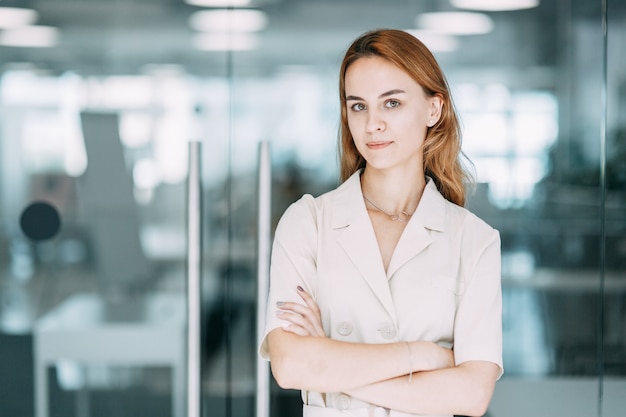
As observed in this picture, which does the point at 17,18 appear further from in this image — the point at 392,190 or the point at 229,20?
the point at 392,190

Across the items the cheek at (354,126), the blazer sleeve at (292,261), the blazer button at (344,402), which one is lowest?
the blazer button at (344,402)

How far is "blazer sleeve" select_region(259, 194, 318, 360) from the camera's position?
74.4 inches

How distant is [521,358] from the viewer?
316cm

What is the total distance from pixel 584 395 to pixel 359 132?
70.7 inches

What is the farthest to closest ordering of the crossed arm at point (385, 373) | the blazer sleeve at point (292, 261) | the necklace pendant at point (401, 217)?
the necklace pendant at point (401, 217) → the blazer sleeve at point (292, 261) → the crossed arm at point (385, 373)

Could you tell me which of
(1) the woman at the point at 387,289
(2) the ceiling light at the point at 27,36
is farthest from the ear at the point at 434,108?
(2) the ceiling light at the point at 27,36

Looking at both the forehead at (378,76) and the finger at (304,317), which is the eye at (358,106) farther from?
the finger at (304,317)

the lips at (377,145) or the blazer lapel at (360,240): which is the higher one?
the lips at (377,145)

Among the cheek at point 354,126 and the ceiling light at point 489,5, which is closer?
the cheek at point 354,126

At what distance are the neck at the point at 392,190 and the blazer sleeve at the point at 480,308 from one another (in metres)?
0.20

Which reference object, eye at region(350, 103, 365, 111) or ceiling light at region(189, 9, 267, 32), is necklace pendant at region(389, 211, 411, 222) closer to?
eye at region(350, 103, 365, 111)

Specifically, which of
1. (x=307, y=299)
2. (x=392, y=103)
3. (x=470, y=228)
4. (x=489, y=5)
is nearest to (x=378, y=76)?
(x=392, y=103)

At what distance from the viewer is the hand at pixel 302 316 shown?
6.06 feet

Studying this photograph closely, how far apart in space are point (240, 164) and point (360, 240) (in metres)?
1.29
